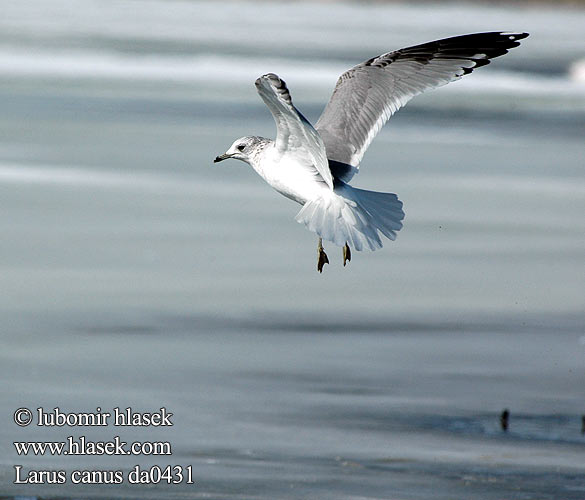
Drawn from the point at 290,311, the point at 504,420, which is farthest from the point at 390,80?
the point at 290,311

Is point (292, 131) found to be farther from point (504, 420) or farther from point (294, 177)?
point (504, 420)

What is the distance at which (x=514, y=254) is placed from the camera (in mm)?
12812

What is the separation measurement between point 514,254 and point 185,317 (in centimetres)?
362

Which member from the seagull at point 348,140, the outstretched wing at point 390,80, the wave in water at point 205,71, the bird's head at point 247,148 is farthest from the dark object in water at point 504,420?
the wave in water at point 205,71

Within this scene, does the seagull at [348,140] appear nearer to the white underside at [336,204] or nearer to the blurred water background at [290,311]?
the white underside at [336,204]

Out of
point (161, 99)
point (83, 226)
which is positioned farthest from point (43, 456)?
point (161, 99)

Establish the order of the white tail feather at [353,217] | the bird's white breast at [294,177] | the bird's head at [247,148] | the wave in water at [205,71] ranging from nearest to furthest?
1. the white tail feather at [353,217]
2. the bird's white breast at [294,177]
3. the bird's head at [247,148]
4. the wave in water at [205,71]

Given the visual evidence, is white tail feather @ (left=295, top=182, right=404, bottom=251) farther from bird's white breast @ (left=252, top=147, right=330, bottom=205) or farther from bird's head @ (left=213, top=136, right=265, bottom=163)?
bird's head @ (left=213, top=136, right=265, bottom=163)

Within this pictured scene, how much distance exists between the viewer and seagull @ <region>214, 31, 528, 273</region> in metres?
7.63

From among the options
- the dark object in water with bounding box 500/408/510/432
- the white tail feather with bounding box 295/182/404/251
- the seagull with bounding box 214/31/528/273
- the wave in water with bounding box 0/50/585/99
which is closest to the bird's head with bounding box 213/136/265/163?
the seagull with bounding box 214/31/528/273

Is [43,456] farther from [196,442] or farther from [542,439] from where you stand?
[542,439]

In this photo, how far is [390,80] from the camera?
8852mm

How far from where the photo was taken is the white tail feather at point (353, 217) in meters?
7.60

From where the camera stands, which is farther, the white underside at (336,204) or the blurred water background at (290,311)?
the blurred water background at (290,311)
